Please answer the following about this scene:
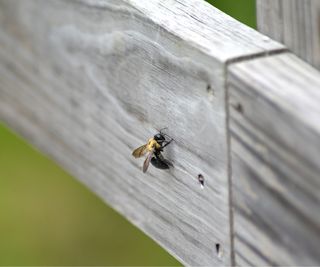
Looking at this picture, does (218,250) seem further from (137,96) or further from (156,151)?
(137,96)

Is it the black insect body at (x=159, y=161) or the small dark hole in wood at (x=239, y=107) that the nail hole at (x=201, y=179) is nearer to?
the black insect body at (x=159, y=161)

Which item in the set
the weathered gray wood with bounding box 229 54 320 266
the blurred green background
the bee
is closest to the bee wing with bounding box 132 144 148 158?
the bee

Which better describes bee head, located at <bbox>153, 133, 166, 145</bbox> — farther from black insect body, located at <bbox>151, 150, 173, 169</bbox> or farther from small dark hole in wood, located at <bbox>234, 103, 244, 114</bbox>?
small dark hole in wood, located at <bbox>234, 103, 244, 114</bbox>

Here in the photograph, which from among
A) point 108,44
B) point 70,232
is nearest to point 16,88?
point 108,44

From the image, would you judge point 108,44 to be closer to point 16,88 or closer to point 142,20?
point 142,20

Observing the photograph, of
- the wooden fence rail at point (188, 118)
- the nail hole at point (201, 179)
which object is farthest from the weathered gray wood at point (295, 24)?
the nail hole at point (201, 179)

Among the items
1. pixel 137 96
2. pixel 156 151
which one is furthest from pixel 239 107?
pixel 137 96

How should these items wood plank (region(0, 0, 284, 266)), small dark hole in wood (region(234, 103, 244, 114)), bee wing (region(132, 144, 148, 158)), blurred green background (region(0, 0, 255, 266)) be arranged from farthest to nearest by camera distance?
blurred green background (region(0, 0, 255, 266)), bee wing (region(132, 144, 148, 158)), wood plank (region(0, 0, 284, 266)), small dark hole in wood (region(234, 103, 244, 114))
